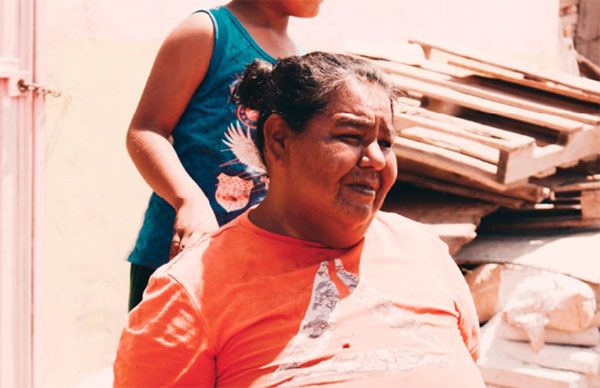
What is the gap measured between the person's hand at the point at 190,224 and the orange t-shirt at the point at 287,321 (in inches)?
4.4

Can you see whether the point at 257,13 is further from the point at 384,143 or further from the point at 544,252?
the point at 544,252

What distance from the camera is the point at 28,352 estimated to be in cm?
359

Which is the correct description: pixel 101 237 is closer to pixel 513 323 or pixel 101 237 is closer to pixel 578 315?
pixel 513 323

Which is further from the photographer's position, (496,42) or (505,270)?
(496,42)

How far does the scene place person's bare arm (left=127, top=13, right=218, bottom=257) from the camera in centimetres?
229

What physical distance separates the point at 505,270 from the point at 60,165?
6.84ft

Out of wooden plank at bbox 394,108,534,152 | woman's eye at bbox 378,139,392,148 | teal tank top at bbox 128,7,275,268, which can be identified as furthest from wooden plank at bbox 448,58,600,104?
woman's eye at bbox 378,139,392,148

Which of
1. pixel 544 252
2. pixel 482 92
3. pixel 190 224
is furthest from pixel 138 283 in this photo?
pixel 482 92

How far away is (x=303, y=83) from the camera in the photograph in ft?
6.80

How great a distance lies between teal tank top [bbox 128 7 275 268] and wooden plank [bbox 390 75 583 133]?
2230 mm

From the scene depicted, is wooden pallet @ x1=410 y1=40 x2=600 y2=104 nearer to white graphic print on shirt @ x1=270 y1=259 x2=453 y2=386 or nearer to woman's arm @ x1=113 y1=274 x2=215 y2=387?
white graphic print on shirt @ x1=270 y1=259 x2=453 y2=386

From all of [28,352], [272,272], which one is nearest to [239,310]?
[272,272]

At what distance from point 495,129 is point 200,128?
2276 mm

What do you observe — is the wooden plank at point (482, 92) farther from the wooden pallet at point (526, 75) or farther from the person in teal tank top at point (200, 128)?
the person in teal tank top at point (200, 128)
